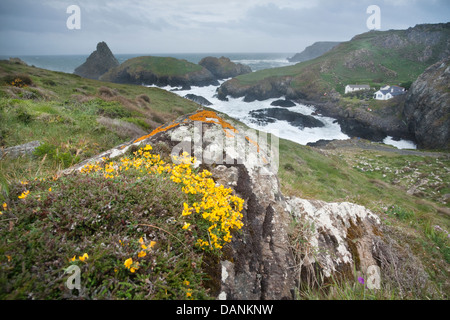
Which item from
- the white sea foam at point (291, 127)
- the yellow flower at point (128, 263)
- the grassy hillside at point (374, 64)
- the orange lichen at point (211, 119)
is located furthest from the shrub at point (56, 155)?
the grassy hillside at point (374, 64)

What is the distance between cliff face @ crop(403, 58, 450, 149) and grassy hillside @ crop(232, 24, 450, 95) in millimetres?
25901

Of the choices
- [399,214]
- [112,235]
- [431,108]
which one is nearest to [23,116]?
[112,235]

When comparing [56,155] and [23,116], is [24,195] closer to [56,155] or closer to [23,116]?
[56,155]

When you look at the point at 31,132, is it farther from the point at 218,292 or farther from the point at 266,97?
the point at 266,97

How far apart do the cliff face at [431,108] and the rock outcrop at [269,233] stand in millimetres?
52045

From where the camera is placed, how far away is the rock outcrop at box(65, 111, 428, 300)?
8.27 feet

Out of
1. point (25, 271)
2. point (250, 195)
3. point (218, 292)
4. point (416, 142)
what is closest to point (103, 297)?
point (25, 271)

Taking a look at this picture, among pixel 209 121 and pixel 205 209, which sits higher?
pixel 209 121

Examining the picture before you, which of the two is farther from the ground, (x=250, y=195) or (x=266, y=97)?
(x=266, y=97)

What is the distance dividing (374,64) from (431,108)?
6536 centimetres

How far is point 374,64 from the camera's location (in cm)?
9406

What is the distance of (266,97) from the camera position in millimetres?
78312

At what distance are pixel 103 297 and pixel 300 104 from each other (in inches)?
3086
